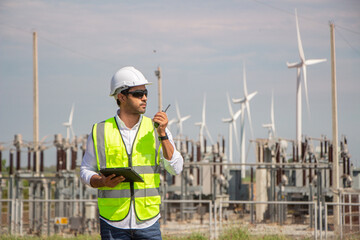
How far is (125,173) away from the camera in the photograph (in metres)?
3.67

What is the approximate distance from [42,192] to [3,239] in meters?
14.1

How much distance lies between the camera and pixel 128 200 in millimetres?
3795

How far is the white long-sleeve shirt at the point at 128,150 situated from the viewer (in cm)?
376

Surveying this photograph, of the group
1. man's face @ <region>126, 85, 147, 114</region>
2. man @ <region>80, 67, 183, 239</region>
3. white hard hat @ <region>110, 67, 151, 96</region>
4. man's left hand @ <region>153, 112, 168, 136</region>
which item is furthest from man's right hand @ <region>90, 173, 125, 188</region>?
white hard hat @ <region>110, 67, 151, 96</region>

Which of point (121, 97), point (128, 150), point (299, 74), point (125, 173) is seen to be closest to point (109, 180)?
point (125, 173)

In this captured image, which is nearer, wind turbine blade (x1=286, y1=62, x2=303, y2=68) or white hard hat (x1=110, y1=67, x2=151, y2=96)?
white hard hat (x1=110, y1=67, x2=151, y2=96)

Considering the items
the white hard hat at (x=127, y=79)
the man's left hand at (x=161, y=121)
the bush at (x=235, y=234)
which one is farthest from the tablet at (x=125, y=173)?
the bush at (x=235, y=234)

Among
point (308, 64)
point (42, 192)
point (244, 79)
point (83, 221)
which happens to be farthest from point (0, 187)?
point (244, 79)

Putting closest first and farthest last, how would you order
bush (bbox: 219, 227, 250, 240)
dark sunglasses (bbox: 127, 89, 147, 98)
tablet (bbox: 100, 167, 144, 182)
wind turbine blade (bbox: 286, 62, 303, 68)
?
tablet (bbox: 100, 167, 144, 182)
dark sunglasses (bbox: 127, 89, 147, 98)
bush (bbox: 219, 227, 250, 240)
wind turbine blade (bbox: 286, 62, 303, 68)

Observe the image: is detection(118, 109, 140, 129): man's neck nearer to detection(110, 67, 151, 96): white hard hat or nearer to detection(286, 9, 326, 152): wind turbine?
detection(110, 67, 151, 96): white hard hat

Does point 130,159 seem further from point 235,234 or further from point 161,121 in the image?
point 235,234

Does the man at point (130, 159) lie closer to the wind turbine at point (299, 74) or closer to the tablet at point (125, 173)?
the tablet at point (125, 173)

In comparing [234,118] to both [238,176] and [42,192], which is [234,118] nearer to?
[238,176]

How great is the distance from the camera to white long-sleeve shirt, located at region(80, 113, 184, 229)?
12.3 feet
